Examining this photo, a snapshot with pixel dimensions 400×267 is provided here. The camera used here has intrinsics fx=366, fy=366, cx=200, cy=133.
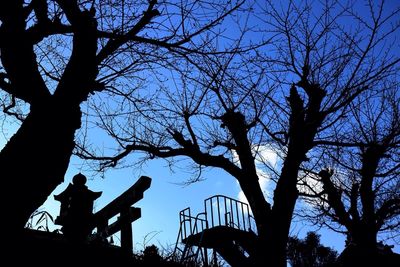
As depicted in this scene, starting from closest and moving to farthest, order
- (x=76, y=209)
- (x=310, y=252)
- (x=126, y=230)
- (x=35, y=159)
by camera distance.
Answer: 1. (x=35, y=159)
2. (x=76, y=209)
3. (x=126, y=230)
4. (x=310, y=252)

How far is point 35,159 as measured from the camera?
11.8ft

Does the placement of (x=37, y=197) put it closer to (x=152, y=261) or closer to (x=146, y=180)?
(x=146, y=180)

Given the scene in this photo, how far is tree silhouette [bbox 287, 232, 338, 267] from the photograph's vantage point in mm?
31181

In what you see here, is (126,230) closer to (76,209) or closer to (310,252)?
(76,209)

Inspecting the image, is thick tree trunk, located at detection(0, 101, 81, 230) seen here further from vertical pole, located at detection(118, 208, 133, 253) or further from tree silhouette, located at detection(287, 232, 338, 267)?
tree silhouette, located at detection(287, 232, 338, 267)

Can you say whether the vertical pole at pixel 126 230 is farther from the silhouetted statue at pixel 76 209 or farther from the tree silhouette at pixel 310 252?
the tree silhouette at pixel 310 252

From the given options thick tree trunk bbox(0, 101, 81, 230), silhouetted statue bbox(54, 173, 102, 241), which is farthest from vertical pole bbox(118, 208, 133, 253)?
thick tree trunk bbox(0, 101, 81, 230)

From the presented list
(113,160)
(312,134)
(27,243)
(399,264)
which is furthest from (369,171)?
(27,243)

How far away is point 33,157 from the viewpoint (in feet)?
11.8

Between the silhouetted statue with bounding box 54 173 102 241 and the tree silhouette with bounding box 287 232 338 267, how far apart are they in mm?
28134

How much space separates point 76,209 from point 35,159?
6.23 ft

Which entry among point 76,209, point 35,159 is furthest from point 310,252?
point 35,159

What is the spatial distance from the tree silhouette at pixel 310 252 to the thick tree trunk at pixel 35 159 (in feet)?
97.4

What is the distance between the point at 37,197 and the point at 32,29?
2406 millimetres
